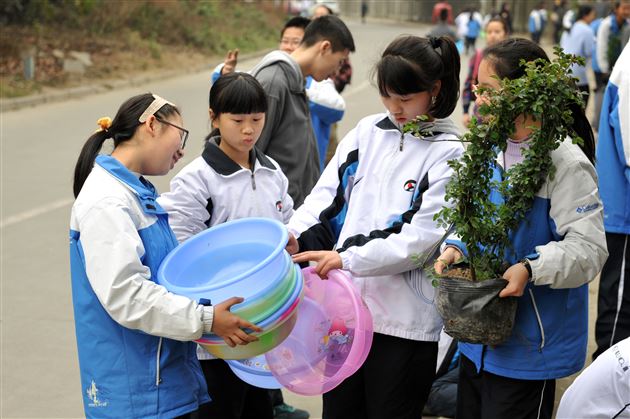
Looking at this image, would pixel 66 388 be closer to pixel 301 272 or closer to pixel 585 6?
pixel 301 272

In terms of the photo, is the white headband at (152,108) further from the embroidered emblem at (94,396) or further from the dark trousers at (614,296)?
the dark trousers at (614,296)

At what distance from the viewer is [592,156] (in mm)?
3451

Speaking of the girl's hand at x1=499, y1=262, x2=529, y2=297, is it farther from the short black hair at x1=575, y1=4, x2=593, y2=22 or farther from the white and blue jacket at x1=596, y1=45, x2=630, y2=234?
the short black hair at x1=575, y1=4, x2=593, y2=22

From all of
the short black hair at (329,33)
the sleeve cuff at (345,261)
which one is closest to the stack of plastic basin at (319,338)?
the sleeve cuff at (345,261)

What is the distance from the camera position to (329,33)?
5281 mm

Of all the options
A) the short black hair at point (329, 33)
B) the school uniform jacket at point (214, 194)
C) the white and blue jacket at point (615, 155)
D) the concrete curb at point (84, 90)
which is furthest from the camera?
the concrete curb at point (84, 90)

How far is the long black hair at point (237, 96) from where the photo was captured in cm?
410

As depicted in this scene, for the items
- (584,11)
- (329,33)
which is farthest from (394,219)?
(584,11)

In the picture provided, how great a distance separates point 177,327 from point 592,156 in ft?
5.18

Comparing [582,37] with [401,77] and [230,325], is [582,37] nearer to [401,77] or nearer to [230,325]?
[401,77]

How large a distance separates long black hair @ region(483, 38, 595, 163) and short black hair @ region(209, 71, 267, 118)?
1.11 m

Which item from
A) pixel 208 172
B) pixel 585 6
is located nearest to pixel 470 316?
pixel 208 172

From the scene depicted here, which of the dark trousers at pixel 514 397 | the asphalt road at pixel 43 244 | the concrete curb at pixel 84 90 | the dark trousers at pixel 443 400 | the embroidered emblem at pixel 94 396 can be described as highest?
the embroidered emblem at pixel 94 396

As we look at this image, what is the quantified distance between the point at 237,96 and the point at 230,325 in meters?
1.38
